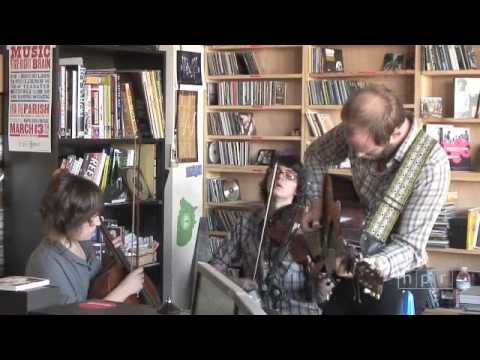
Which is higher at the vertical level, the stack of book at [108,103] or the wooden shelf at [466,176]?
the stack of book at [108,103]

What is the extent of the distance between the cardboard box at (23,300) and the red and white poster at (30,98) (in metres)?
1.90

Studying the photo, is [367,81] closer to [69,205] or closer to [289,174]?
[289,174]

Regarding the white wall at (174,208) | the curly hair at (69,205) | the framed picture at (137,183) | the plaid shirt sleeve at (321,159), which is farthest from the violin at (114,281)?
the white wall at (174,208)

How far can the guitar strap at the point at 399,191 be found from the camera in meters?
2.26

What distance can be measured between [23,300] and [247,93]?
3706mm

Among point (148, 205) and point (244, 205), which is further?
point (244, 205)

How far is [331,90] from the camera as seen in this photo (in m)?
4.73

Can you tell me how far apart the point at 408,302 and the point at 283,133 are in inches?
112

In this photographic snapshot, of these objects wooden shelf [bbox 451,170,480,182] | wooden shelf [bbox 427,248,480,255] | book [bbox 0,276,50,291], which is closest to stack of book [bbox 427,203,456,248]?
wooden shelf [bbox 427,248,480,255]

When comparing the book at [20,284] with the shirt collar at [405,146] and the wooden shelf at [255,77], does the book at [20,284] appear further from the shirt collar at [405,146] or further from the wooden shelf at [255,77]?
the wooden shelf at [255,77]

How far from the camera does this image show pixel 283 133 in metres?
5.09

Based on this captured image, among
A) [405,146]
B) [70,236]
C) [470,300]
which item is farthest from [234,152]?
[405,146]
